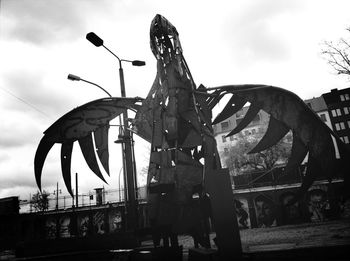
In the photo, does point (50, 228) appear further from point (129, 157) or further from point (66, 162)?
point (66, 162)

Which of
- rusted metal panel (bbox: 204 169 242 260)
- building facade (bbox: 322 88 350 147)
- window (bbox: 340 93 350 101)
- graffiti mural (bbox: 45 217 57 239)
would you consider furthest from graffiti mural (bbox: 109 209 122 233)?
window (bbox: 340 93 350 101)

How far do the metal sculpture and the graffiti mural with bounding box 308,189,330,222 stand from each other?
860 inches

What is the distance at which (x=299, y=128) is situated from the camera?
437cm

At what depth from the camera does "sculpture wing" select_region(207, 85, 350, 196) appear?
428 centimetres

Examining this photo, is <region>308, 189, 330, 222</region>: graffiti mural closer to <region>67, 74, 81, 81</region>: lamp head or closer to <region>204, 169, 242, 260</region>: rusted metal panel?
<region>67, 74, 81, 81</region>: lamp head

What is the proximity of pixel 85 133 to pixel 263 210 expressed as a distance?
21.9 meters

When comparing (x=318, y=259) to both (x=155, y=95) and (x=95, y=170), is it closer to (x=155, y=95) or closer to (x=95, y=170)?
(x=155, y=95)

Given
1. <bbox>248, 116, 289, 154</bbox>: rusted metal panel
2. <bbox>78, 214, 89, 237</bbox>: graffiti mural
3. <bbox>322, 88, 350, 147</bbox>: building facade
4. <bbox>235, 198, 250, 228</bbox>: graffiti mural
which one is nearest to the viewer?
<bbox>248, 116, 289, 154</bbox>: rusted metal panel

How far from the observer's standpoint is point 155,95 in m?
5.04

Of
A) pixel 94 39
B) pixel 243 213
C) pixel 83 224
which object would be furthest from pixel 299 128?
pixel 83 224

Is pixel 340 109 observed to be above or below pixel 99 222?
above

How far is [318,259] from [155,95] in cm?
359

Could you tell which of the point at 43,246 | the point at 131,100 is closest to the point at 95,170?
the point at 131,100

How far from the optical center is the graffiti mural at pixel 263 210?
23.7 metres
